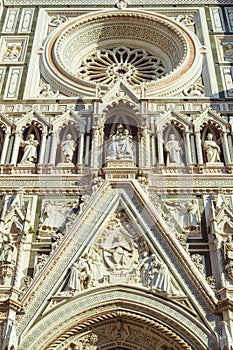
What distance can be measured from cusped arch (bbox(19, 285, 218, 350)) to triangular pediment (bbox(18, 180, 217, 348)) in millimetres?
77

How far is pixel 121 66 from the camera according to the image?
15578 mm

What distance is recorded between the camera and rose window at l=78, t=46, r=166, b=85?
1509 centimetres

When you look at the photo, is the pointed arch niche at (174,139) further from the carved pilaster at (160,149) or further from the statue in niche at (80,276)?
the statue in niche at (80,276)

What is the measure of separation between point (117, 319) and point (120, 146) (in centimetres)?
372

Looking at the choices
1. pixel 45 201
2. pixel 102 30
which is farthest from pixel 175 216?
pixel 102 30

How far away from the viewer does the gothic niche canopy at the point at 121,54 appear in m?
14.1

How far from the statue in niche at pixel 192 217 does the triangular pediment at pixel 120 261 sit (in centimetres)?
52

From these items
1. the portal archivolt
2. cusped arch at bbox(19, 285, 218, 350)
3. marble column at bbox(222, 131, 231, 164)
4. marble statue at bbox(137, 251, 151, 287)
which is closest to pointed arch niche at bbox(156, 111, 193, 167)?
marble column at bbox(222, 131, 231, 164)

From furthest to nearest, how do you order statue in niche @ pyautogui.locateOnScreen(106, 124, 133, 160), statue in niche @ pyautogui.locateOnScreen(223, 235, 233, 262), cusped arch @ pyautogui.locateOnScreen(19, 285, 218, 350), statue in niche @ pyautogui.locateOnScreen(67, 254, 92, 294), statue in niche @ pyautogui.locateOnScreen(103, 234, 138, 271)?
statue in niche @ pyautogui.locateOnScreen(106, 124, 133, 160)
statue in niche @ pyautogui.locateOnScreen(103, 234, 138, 271)
statue in niche @ pyautogui.locateOnScreen(223, 235, 233, 262)
statue in niche @ pyautogui.locateOnScreen(67, 254, 92, 294)
cusped arch @ pyautogui.locateOnScreen(19, 285, 218, 350)

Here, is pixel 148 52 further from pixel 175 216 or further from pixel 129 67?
pixel 175 216

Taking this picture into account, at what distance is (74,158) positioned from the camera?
1238 cm

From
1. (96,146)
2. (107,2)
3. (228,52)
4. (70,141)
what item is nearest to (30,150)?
(70,141)

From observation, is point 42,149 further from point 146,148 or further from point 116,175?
point 146,148

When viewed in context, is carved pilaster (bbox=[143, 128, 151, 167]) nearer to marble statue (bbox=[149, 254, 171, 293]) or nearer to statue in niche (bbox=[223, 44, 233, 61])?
marble statue (bbox=[149, 254, 171, 293])
